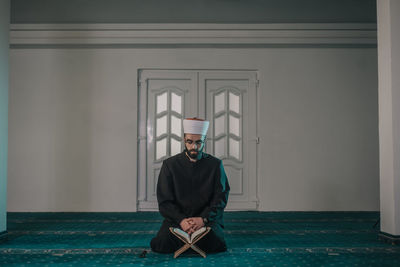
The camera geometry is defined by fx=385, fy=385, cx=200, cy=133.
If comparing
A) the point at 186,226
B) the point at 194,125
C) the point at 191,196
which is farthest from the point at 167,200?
the point at 194,125

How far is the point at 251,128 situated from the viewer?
6215 mm

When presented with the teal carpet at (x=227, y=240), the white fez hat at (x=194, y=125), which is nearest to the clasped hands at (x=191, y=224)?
the teal carpet at (x=227, y=240)

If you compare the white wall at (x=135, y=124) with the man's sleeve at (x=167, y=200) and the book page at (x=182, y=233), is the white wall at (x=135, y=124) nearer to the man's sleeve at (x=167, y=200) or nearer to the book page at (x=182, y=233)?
the man's sleeve at (x=167, y=200)

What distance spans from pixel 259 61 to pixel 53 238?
13.2 feet

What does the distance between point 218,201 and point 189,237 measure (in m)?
0.42

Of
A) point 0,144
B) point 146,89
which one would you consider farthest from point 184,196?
point 146,89

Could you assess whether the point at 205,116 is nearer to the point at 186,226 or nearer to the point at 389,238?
the point at 186,226

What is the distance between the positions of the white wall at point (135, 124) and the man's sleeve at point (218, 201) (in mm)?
2731

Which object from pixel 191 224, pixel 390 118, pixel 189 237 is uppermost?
pixel 390 118

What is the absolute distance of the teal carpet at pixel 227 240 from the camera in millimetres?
3135

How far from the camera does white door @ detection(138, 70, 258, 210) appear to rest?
6.21m

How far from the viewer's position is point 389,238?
12.2ft

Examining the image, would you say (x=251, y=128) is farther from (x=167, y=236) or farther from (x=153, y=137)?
(x=167, y=236)

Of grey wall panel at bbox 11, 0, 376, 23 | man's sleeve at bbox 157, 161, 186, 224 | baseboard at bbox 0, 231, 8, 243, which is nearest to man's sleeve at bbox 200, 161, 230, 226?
man's sleeve at bbox 157, 161, 186, 224
